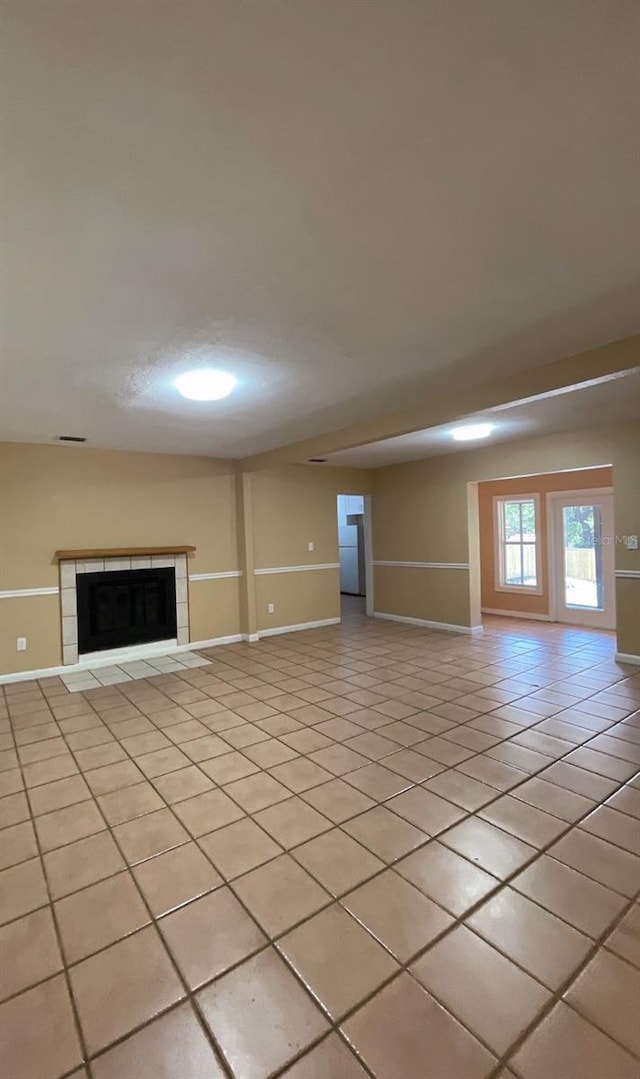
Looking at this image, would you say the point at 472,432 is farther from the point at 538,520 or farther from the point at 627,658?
the point at 538,520

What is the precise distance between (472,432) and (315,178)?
3.77 meters

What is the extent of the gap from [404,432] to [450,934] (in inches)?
120

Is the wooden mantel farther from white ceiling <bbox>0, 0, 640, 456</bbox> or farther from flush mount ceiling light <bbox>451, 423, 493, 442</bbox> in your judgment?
flush mount ceiling light <bbox>451, 423, 493, 442</bbox>

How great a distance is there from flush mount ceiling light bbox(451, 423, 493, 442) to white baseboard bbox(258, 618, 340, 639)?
321 cm

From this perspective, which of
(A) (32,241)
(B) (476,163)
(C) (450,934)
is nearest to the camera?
(B) (476,163)

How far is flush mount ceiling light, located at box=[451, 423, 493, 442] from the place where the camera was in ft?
14.8

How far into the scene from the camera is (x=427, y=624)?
6.71 meters

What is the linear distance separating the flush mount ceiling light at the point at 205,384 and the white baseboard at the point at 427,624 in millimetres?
4440

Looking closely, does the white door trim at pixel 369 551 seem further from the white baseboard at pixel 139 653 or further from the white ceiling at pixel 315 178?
the white ceiling at pixel 315 178

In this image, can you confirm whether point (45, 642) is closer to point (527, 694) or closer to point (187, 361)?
point (187, 361)

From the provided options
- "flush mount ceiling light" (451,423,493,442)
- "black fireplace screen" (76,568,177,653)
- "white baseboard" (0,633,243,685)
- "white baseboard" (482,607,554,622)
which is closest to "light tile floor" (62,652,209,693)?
"white baseboard" (0,633,243,685)

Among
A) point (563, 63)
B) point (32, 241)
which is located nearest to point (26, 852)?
point (32, 241)

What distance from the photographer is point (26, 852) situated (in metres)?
2.13

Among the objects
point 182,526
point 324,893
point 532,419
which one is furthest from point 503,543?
point 324,893
